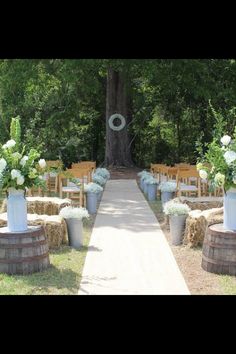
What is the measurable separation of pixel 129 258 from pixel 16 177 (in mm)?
1649

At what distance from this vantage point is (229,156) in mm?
5723

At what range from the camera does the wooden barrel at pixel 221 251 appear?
5531mm

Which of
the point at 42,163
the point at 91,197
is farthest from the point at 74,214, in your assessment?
the point at 91,197

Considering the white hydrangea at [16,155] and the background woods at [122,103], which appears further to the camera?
the background woods at [122,103]

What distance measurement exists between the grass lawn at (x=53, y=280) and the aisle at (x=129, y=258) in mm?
104

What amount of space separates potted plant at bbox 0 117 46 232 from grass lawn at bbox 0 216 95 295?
1.87 feet

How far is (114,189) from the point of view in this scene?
14.0 meters

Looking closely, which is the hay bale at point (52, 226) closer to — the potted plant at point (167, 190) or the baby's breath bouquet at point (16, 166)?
the baby's breath bouquet at point (16, 166)

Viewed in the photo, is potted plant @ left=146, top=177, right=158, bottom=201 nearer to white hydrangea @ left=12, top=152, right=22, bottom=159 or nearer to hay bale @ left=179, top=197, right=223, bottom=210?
hay bale @ left=179, top=197, right=223, bottom=210

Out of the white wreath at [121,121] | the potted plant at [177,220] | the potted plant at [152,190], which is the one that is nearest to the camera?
the potted plant at [177,220]

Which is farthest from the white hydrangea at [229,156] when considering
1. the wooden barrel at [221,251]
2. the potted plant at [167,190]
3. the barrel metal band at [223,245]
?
the potted plant at [167,190]

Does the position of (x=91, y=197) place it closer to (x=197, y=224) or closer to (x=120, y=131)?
(x=197, y=224)
